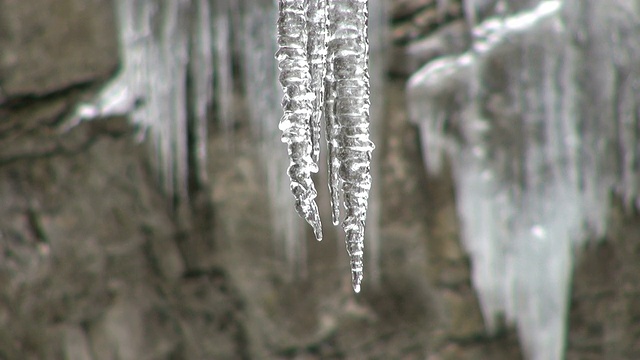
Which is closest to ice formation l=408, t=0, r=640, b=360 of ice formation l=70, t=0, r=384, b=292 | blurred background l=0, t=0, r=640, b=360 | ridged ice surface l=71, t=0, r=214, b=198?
blurred background l=0, t=0, r=640, b=360

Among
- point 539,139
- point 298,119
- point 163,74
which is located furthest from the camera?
point 163,74

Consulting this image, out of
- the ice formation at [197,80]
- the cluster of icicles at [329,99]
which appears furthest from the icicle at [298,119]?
the ice formation at [197,80]

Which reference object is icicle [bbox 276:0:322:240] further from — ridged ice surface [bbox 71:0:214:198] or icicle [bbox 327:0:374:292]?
ridged ice surface [bbox 71:0:214:198]

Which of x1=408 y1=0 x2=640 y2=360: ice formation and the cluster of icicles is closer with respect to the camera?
the cluster of icicles

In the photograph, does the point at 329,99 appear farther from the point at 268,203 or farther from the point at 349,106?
the point at 268,203

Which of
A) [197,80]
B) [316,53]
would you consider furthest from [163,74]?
[316,53]

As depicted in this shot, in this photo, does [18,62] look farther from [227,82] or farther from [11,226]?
[227,82]

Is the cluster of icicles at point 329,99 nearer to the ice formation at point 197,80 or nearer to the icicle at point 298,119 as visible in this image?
the icicle at point 298,119
